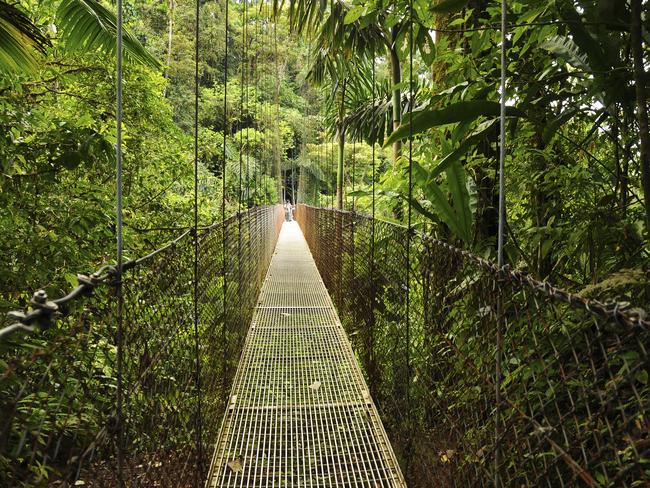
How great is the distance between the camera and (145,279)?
1168 millimetres

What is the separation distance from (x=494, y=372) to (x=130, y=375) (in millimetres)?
847

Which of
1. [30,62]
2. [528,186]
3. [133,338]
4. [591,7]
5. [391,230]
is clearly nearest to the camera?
[133,338]

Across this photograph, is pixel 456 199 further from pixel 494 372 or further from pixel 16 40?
pixel 16 40

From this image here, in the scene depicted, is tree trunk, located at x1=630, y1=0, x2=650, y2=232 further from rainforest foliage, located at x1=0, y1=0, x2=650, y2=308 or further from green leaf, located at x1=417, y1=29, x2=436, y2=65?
green leaf, located at x1=417, y1=29, x2=436, y2=65

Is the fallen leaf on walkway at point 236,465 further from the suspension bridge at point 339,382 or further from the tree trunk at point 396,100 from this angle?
the tree trunk at point 396,100

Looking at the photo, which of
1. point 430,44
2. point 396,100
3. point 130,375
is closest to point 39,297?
point 130,375

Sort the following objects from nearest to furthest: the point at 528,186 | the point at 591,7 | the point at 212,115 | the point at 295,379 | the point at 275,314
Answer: the point at 591,7 → the point at 528,186 → the point at 295,379 → the point at 275,314 → the point at 212,115

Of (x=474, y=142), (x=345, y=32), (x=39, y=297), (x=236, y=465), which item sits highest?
(x=345, y=32)

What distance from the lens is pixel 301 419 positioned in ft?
6.80

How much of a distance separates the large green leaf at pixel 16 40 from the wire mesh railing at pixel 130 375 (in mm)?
802

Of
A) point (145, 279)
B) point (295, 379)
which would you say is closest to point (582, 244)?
point (145, 279)

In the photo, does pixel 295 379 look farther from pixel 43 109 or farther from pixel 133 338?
pixel 43 109

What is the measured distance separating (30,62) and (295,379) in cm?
179

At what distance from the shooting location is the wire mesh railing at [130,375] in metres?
0.75
